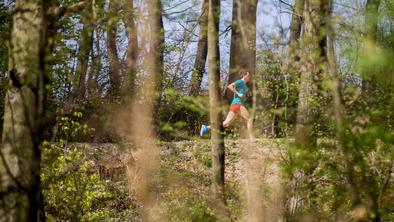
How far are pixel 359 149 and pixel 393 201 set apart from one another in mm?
955

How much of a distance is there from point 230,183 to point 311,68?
508 centimetres

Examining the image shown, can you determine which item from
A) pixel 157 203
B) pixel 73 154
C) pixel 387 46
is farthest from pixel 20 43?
pixel 157 203

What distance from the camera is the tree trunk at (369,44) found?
4.04m

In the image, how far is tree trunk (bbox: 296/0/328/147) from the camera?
4.28 meters

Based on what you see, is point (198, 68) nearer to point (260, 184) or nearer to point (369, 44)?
point (260, 184)

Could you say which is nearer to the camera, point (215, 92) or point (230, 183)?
point (215, 92)

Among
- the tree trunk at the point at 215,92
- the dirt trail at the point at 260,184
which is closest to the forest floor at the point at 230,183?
the dirt trail at the point at 260,184

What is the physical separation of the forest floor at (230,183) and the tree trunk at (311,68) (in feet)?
1.23

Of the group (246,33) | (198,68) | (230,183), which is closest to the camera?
(246,33)

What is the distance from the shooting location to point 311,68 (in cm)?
488

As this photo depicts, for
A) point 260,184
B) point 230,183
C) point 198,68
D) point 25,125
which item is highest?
point 198,68

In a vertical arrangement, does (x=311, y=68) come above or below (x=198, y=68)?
below

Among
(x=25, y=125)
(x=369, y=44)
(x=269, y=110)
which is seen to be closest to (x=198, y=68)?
(x=269, y=110)

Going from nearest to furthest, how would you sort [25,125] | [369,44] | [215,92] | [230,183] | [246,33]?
[369,44] → [25,125] → [246,33] → [215,92] → [230,183]
